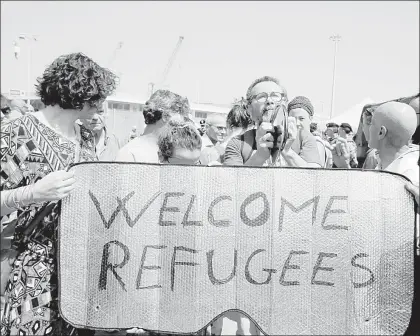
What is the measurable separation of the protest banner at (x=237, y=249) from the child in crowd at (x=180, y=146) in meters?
0.59

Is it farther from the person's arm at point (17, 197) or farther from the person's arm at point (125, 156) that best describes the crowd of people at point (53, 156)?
the person's arm at point (125, 156)

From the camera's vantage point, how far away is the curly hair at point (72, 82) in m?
2.17

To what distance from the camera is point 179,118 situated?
3359 millimetres

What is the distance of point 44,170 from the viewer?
2.12 metres

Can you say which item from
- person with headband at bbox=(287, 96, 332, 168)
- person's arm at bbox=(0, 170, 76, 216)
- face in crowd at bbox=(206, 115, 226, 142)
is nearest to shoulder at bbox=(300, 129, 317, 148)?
person with headband at bbox=(287, 96, 332, 168)

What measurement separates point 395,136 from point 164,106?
65.0 inches

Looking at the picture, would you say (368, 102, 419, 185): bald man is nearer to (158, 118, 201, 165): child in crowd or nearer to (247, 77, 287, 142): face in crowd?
(247, 77, 287, 142): face in crowd

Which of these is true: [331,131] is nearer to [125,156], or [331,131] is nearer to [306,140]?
A: [306,140]

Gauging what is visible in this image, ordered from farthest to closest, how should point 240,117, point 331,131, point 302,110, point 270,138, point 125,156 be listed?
point 331,131 → point 240,117 → point 302,110 → point 125,156 → point 270,138

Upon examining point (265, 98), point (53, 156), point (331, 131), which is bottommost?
point (331, 131)

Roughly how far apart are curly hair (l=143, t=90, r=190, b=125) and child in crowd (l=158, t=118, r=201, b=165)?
1.82ft

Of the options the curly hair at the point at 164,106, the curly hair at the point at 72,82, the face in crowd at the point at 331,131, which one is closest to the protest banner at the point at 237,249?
the curly hair at the point at 72,82

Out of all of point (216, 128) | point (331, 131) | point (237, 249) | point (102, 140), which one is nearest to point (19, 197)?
point (237, 249)

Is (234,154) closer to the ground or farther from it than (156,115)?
closer to the ground
